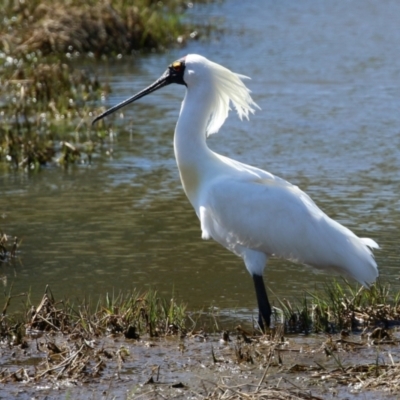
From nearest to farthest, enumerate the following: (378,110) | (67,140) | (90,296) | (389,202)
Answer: (90,296)
(389,202)
(67,140)
(378,110)

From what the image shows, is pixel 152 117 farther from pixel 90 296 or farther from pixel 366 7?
pixel 366 7

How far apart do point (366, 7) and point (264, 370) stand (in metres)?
16.7

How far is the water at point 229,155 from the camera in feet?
27.3

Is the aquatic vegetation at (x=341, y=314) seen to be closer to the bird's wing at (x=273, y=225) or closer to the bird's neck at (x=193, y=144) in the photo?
the bird's wing at (x=273, y=225)

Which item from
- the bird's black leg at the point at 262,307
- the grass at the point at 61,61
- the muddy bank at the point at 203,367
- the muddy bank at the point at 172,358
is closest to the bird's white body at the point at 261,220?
the bird's black leg at the point at 262,307

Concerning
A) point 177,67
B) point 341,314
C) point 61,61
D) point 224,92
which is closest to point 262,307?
point 341,314

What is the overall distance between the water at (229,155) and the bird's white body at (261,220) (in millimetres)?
591

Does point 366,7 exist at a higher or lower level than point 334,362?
higher

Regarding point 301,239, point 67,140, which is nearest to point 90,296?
point 301,239

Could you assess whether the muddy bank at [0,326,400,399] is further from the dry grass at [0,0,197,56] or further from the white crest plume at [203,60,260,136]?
the dry grass at [0,0,197,56]

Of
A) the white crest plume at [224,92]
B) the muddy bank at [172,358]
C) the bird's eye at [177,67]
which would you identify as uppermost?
the bird's eye at [177,67]

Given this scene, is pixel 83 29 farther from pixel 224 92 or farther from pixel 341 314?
pixel 341 314

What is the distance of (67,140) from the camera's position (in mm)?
12828

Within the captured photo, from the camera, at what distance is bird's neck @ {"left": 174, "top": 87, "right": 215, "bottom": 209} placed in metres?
7.46
